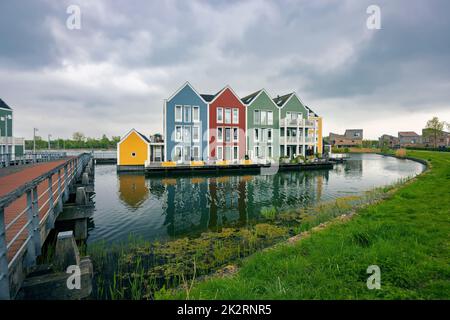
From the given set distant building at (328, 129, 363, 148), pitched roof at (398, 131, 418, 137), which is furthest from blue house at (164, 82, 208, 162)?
pitched roof at (398, 131, 418, 137)

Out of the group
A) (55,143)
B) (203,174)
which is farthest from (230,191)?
(55,143)

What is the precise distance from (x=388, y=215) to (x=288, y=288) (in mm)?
6082

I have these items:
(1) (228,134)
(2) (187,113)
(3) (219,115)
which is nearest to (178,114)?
(2) (187,113)

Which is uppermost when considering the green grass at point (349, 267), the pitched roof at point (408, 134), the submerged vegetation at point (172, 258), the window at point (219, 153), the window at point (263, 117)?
the pitched roof at point (408, 134)

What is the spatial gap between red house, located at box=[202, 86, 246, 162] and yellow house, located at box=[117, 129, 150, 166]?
9195 millimetres

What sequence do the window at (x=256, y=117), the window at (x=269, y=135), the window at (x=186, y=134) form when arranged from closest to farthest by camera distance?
the window at (x=186, y=134)
the window at (x=256, y=117)
the window at (x=269, y=135)

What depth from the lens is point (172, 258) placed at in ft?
22.5

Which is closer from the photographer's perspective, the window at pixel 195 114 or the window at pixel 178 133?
the window at pixel 178 133

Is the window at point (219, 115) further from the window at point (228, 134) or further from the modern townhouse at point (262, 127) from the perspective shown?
the modern townhouse at point (262, 127)

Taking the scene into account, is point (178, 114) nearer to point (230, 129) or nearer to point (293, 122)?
point (230, 129)

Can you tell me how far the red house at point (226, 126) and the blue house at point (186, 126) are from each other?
1.10 meters

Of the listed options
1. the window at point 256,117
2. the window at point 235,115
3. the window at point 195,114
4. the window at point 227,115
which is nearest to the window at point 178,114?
the window at point 195,114

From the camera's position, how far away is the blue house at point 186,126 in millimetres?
31250
